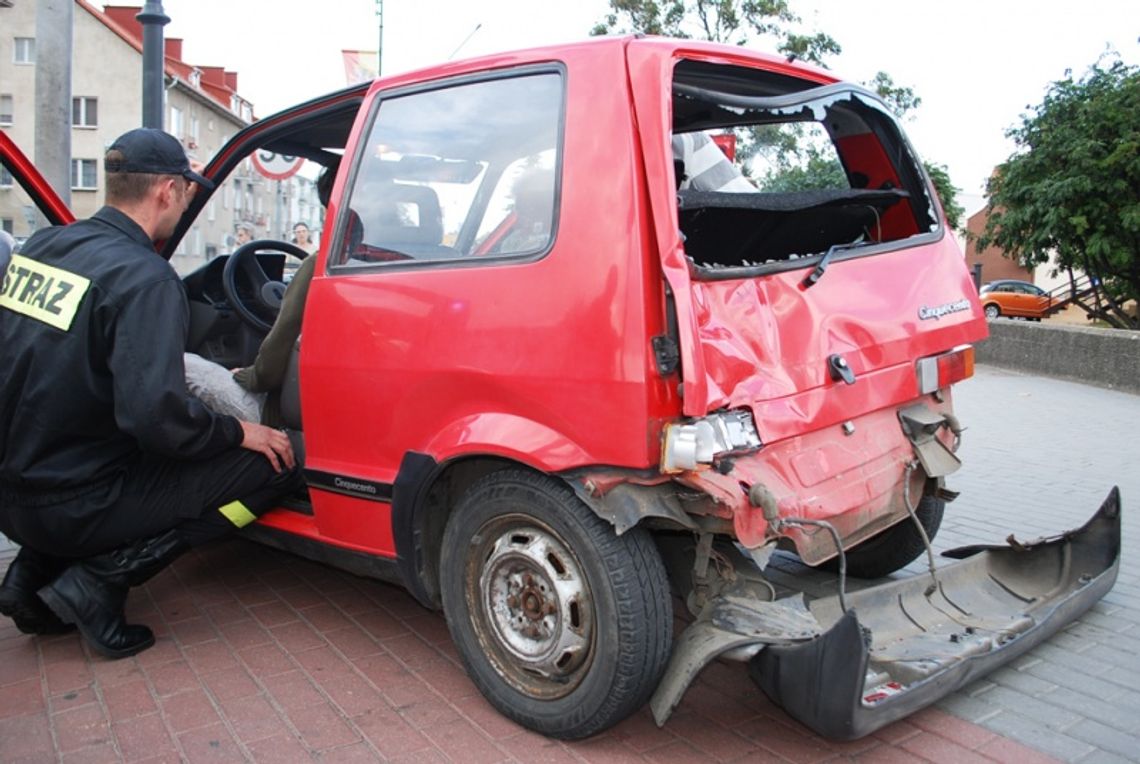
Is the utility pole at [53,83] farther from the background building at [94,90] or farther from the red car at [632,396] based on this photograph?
the background building at [94,90]

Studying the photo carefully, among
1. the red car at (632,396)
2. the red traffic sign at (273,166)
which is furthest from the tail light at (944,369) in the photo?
the red traffic sign at (273,166)

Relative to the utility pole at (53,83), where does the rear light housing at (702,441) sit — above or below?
below

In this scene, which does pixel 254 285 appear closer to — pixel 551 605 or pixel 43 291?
pixel 43 291

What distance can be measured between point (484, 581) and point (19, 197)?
3338 mm

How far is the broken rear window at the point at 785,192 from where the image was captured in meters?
2.94

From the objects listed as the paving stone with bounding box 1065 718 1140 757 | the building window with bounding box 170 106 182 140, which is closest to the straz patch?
the paving stone with bounding box 1065 718 1140 757

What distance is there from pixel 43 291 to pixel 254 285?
4.73 feet

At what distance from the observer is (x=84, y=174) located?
4747 centimetres

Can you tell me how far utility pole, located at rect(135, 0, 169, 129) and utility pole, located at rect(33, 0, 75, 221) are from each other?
1.74ft

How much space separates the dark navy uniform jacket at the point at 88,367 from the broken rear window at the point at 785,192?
6.16ft

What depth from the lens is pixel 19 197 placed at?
15.1 ft

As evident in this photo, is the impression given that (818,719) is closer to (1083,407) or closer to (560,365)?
(560,365)

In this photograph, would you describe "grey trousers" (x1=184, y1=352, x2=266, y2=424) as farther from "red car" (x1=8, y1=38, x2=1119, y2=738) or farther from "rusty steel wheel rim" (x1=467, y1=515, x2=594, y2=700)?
"rusty steel wheel rim" (x1=467, y1=515, x2=594, y2=700)

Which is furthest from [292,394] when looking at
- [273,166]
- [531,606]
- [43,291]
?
[273,166]
